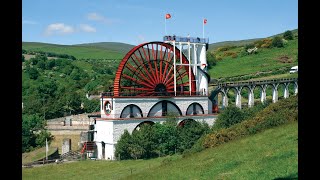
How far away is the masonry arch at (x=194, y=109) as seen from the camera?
55.6m

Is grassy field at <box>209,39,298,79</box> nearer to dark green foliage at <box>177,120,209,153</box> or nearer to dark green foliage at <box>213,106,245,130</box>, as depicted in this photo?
dark green foliage at <box>213,106,245,130</box>

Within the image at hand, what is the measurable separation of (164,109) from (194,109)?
4.69 metres

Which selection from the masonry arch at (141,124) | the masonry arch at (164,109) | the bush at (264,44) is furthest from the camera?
the bush at (264,44)

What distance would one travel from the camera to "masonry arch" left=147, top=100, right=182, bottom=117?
2063 inches

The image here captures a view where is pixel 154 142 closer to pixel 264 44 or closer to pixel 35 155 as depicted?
pixel 35 155

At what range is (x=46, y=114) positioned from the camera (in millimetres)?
77188

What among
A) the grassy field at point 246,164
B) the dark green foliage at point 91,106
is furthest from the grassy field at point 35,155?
the dark green foliage at point 91,106

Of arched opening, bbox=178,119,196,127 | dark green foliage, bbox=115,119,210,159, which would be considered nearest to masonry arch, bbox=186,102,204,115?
arched opening, bbox=178,119,196,127

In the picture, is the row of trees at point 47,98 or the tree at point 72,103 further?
the tree at point 72,103

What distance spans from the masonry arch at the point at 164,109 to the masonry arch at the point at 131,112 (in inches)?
55.3

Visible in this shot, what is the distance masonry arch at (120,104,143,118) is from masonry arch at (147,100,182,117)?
140cm

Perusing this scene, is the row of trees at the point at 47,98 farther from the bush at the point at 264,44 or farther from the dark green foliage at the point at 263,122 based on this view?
the bush at the point at 264,44

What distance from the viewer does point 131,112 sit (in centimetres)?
5047
